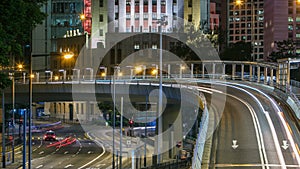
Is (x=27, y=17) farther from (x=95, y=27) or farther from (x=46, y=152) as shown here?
(x=95, y=27)

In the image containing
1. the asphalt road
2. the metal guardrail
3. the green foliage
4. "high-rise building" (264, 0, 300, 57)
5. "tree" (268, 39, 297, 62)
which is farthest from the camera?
"high-rise building" (264, 0, 300, 57)

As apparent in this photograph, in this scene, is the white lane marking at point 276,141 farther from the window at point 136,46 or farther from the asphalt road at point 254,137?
the window at point 136,46

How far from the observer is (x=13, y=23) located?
24234 millimetres

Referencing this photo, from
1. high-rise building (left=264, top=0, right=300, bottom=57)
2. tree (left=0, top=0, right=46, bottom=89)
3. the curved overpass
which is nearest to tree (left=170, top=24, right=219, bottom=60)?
the curved overpass

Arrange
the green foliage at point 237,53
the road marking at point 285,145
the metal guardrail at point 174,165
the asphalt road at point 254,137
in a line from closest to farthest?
the asphalt road at point 254,137 → the road marking at point 285,145 → the metal guardrail at point 174,165 → the green foliage at point 237,53

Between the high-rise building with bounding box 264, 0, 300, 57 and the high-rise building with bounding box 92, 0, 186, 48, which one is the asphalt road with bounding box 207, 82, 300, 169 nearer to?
the high-rise building with bounding box 92, 0, 186, 48

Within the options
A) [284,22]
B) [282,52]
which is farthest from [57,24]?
[284,22]

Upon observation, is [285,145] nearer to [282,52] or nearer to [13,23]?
[13,23]

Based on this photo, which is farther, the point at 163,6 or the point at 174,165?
the point at 163,6

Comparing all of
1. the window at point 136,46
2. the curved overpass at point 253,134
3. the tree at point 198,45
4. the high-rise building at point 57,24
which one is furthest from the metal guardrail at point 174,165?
the high-rise building at point 57,24

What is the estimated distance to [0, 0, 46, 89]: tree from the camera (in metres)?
23.0

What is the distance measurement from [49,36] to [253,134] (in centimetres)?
12923

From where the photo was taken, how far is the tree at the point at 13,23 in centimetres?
2298

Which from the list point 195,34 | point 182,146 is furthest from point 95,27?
point 182,146
